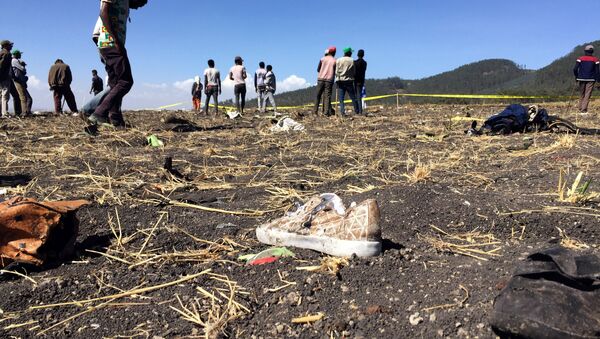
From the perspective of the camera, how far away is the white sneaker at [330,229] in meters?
1.95

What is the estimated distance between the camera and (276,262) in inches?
77.2

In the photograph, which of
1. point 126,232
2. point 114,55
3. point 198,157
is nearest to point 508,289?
point 126,232

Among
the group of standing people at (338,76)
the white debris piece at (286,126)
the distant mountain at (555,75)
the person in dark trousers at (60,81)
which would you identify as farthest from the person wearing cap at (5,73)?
the distant mountain at (555,75)

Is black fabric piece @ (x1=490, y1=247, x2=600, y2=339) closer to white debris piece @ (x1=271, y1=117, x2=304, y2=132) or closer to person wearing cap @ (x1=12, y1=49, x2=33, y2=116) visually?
white debris piece @ (x1=271, y1=117, x2=304, y2=132)

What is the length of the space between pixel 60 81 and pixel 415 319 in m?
12.4

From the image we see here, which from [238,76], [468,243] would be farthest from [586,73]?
[468,243]

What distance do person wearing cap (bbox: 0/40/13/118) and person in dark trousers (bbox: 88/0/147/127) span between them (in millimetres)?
5090

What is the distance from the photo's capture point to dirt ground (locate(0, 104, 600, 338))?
5.12 feet

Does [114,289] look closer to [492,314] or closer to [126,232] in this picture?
[126,232]

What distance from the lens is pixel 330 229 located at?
6.77 ft

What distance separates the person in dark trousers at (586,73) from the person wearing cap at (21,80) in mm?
13579

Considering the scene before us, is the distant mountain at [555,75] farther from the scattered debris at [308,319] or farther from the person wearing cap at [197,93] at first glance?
the scattered debris at [308,319]

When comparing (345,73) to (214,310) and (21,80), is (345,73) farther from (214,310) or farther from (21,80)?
(214,310)

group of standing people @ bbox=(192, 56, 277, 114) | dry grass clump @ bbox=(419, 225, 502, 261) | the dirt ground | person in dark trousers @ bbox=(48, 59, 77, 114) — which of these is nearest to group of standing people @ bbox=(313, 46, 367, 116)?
group of standing people @ bbox=(192, 56, 277, 114)
